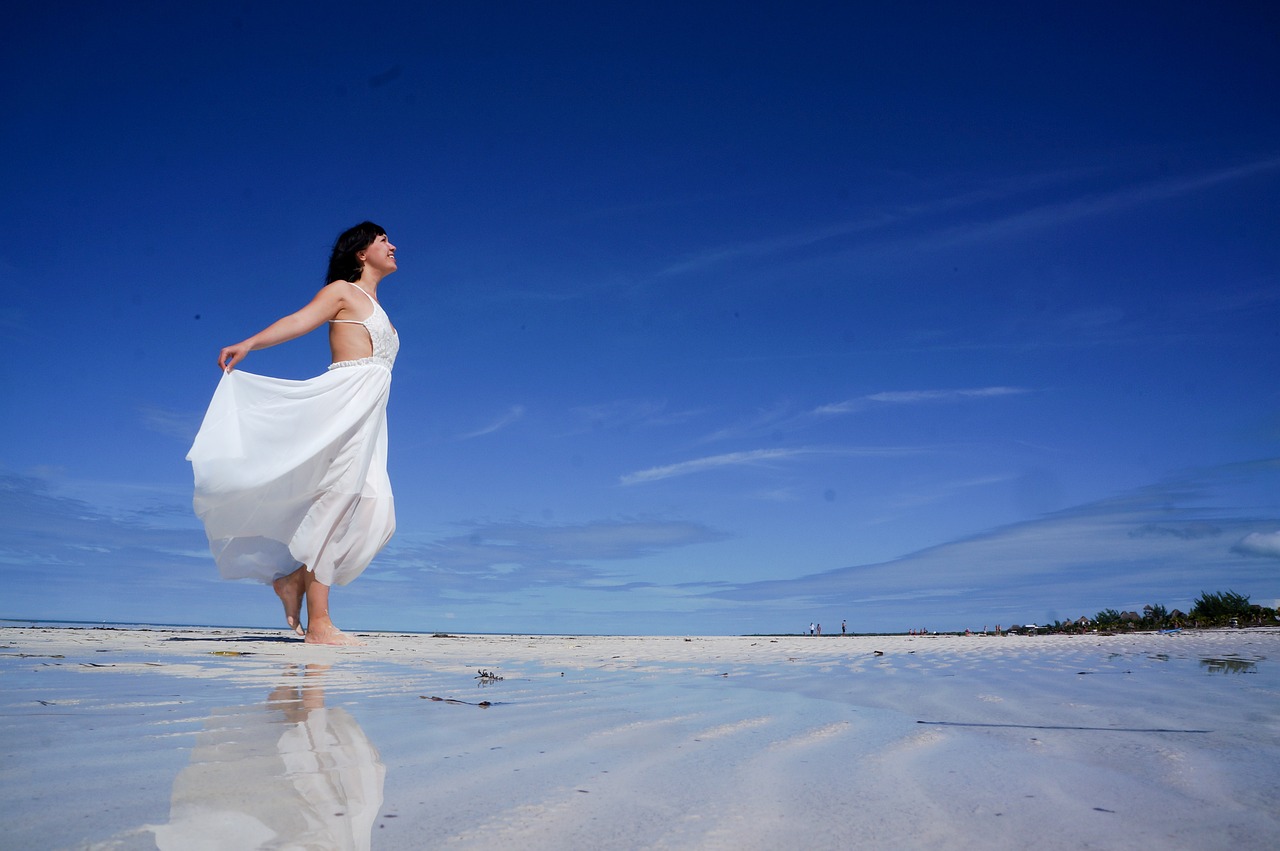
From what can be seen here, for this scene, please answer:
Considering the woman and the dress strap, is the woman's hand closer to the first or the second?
the woman

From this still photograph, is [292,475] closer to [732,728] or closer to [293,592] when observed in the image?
[293,592]

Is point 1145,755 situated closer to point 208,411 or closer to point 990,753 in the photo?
point 990,753

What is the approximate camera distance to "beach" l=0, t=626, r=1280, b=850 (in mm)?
1185

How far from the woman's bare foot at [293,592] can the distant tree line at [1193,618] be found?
12086mm

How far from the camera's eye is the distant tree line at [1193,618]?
1352 cm

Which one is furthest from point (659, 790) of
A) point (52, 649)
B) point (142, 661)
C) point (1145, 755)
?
point (52, 649)

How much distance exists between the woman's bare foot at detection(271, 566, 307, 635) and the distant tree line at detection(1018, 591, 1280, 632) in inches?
476

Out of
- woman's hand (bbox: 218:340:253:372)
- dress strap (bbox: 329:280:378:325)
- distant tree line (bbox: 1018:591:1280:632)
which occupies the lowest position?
distant tree line (bbox: 1018:591:1280:632)

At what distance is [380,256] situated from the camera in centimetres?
685

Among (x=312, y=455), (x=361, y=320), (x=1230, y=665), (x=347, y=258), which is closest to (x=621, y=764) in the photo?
(x=1230, y=665)

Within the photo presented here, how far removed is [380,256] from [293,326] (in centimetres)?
110

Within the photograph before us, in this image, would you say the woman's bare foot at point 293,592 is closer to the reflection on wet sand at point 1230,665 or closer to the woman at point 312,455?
the woman at point 312,455

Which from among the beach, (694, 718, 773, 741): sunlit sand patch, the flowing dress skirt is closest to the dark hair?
the flowing dress skirt

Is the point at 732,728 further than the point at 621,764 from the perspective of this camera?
Yes
